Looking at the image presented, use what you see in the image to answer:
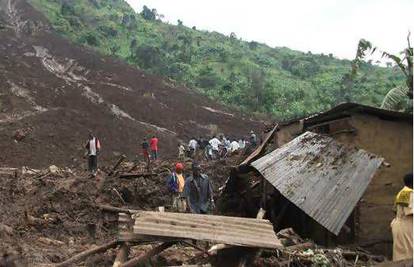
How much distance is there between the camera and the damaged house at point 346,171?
25.2 feet

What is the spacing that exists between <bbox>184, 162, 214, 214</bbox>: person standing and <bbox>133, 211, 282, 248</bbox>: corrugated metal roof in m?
3.31

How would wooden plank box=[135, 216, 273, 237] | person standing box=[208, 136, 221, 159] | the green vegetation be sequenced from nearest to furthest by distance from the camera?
wooden plank box=[135, 216, 273, 237]
person standing box=[208, 136, 221, 159]
the green vegetation

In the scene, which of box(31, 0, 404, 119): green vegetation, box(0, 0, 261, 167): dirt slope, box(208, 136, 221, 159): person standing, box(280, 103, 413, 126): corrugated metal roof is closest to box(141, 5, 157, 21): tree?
box(31, 0, 404, 119): green vegetation

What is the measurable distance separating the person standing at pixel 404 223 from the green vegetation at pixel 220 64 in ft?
97.1

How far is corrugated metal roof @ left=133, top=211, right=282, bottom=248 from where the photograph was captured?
5242 mm

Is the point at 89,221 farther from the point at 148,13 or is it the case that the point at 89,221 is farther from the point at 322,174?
the point at 148,13

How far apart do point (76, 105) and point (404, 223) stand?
25.4m

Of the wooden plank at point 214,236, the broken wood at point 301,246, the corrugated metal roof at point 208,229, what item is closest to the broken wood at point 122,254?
the corrugated metal roof at point 208,229

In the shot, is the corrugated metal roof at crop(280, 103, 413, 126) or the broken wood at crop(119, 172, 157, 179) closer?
the corrugated metal roof at crop(280, 103, 413, 126)

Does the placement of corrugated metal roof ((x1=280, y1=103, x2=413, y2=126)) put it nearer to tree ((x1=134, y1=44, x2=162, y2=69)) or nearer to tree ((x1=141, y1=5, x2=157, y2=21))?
tree ((x1=134, y1=44, x2=162, y2=69))

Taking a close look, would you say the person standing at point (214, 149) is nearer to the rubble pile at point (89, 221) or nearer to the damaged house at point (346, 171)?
the rubble pile at point (89, 221)

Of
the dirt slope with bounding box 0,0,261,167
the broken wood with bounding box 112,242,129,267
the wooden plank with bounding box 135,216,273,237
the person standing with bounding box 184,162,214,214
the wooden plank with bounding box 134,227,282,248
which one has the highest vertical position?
the wooden plank with bounding box 135,216,273,237

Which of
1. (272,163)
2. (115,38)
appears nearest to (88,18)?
(115,38)

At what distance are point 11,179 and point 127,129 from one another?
13.4m
